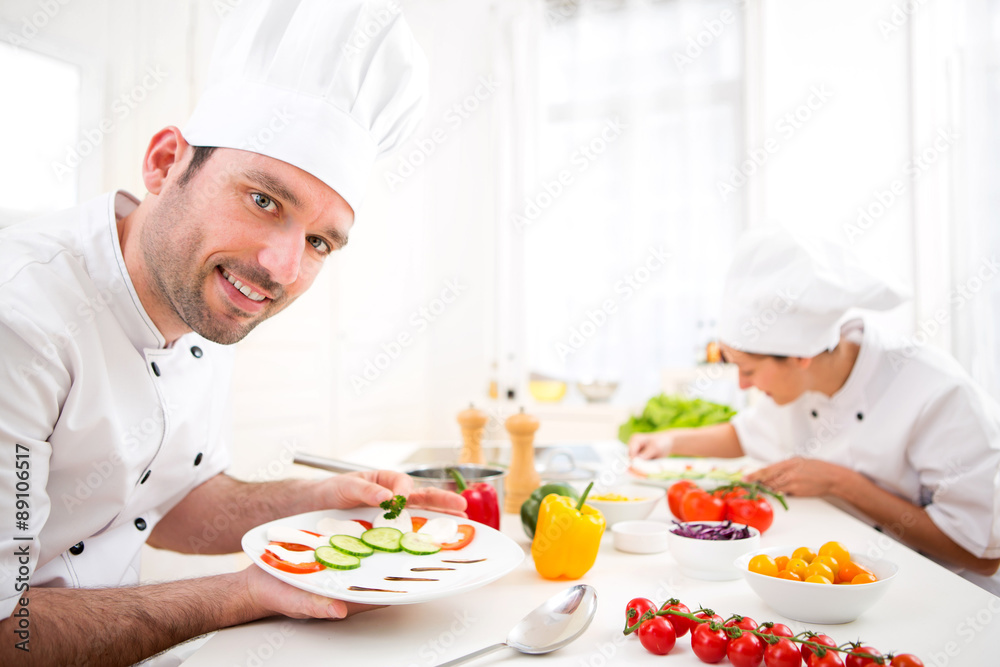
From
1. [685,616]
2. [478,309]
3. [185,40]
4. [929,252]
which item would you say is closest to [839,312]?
[685,616]

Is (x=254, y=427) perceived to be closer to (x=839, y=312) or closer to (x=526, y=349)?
(x=526, y=349)

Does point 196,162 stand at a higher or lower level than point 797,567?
higher

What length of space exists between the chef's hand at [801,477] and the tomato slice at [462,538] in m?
0.97

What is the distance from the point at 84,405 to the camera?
1087 millimetres

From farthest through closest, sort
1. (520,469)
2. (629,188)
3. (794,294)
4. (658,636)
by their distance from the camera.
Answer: (629,188) → (794,294) → (520,469) → (658,636)

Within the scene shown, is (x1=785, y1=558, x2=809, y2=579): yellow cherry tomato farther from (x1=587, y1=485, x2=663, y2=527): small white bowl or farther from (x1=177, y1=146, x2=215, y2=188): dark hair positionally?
(x1=177, y1=146, x2=215, y2=188): dark hair

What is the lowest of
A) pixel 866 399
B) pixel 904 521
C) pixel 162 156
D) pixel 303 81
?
pixel 904 521

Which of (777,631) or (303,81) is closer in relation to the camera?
(777,631)

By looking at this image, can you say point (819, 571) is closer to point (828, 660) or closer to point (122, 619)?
point (828, 660)

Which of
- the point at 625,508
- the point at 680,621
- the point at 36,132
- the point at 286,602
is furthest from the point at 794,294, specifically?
the point at 36,132

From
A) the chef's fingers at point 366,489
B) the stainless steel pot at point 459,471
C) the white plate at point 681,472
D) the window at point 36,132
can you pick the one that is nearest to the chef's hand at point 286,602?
the chef's fingers at point 366,489

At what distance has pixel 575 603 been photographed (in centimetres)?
97

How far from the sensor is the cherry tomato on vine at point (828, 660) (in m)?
0.76

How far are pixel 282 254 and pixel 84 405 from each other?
412 millimetres
